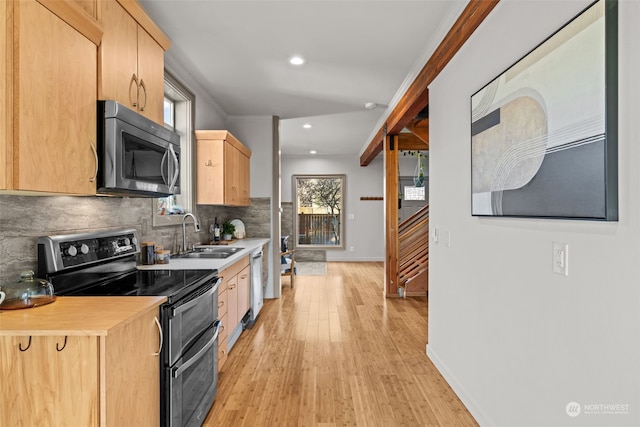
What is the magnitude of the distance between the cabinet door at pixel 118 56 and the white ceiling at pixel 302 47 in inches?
20.8

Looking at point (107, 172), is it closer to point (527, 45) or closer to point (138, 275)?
point (138, 275)

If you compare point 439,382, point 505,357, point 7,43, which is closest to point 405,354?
point 439,382

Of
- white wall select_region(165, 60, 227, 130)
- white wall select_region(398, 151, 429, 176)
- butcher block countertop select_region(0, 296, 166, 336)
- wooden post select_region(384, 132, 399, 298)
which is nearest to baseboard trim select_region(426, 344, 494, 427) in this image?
butcher block countertop select_region(0, 296, 166, 336)

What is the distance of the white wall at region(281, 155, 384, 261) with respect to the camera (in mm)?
8531

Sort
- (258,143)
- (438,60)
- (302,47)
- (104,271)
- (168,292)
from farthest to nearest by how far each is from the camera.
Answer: (258,143)
(302,47)
(438,60)
(104,271)
(168,292)

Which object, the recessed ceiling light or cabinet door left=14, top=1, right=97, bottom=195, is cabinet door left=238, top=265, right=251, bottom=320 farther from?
the recessed ceiling light

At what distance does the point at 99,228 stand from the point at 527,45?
247 centimetres

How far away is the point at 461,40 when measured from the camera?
224cm

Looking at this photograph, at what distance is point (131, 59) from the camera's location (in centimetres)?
191

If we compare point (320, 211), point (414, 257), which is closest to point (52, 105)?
point (414, 257)

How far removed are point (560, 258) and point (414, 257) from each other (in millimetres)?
4146

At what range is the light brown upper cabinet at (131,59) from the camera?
1.69m

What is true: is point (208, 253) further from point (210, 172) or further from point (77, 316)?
point (77, 316)

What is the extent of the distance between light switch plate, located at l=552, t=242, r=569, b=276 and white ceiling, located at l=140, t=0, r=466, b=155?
1.60 metres
